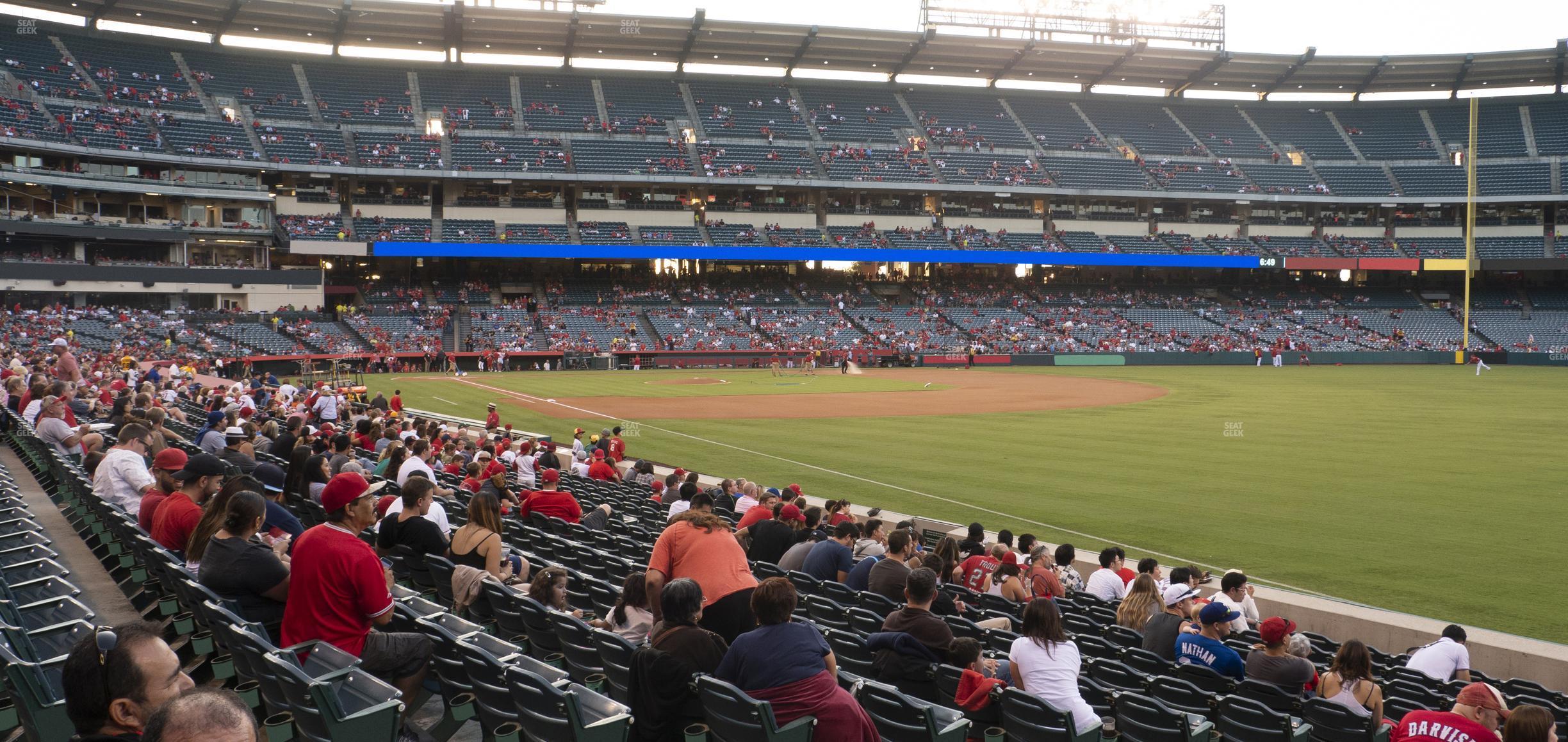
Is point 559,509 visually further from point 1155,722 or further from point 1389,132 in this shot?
point 1389,132

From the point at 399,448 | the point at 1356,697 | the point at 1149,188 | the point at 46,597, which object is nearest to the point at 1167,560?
the point at 1356,697

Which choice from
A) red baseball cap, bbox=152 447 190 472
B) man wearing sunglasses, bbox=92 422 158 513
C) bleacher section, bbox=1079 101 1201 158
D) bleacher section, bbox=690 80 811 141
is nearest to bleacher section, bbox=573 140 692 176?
bleacher section, bbox=690 80 811 141

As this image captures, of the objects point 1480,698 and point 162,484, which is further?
point 162,484

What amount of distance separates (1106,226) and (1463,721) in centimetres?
8164

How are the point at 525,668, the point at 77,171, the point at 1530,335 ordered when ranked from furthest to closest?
the point at 1530,335
the point at 77,171
the point at 525,668

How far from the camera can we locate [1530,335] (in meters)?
70.6

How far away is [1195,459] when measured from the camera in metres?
26.2

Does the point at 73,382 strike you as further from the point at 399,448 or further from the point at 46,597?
the point at 46,597

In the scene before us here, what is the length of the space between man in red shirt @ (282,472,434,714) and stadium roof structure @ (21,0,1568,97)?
72.1 meters

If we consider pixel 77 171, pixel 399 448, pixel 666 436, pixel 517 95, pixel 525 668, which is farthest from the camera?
pixel 517 95

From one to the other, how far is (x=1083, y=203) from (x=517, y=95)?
4598 centimetres

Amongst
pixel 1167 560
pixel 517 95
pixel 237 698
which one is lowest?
pixel 1167 560

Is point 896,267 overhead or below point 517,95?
below

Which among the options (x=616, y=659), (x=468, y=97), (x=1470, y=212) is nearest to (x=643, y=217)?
(x=468, y=97)
